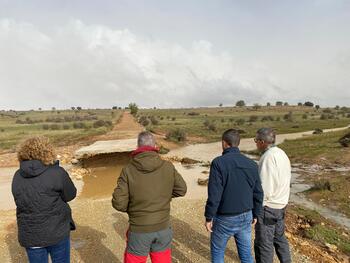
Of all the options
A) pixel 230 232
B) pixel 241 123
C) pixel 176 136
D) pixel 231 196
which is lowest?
pixel 241 123

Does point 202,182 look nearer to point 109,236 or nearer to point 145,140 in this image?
point 109,236

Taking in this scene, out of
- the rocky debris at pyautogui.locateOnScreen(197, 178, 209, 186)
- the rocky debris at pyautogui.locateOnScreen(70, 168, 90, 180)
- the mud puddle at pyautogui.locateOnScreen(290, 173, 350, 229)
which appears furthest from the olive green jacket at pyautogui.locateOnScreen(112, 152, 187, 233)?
the rocky debris at pyautogui.locateOnScreen(70, 168, 90, 180)

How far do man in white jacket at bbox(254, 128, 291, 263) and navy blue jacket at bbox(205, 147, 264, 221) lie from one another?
36 cm

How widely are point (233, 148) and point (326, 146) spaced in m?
25.1

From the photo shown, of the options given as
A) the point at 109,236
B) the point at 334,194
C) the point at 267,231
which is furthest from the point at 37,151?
the point at 334,194

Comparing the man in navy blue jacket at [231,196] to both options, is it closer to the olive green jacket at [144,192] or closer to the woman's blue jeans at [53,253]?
the olive green jacket at [144,192]

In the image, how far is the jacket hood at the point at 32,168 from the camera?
12.2 feet

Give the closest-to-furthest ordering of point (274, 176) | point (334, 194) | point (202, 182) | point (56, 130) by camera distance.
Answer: point (274, 176) → point (334, 194) → point (202, 182) → point (56, 130)

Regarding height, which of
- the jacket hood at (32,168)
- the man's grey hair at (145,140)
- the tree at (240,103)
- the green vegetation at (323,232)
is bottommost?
the green vegetation at (323,232)

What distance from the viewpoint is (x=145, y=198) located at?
3936mm

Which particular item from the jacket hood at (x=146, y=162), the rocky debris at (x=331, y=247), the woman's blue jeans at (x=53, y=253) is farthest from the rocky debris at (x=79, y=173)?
the jacket hood at (x=146, y=162)

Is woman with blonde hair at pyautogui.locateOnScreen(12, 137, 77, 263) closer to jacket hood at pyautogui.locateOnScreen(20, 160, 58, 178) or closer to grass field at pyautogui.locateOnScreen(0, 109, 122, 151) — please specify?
jacket hood at pyautogui.locateOnScreen(20, 160, 58, 178)

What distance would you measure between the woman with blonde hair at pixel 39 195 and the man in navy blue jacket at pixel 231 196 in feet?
5.60

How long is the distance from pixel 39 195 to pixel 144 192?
109 cm
